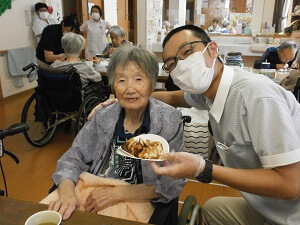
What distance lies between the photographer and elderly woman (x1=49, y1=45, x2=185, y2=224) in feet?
3.86

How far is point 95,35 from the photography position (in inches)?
206

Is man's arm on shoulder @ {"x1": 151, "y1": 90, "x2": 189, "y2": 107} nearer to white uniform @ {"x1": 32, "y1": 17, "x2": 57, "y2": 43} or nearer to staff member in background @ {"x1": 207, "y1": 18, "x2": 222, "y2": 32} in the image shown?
white uniform @ {"x1": 32, "y1": 17, "x2": 57, "y2": 43}

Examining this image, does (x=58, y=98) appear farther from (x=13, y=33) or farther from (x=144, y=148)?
(x=13, y=33)

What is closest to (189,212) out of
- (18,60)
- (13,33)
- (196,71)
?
(196,71)

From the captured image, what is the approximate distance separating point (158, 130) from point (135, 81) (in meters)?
0.25

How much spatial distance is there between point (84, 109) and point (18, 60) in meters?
2.59

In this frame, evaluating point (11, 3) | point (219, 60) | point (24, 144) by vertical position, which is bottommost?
point (24, 144)

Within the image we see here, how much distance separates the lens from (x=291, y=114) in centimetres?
95

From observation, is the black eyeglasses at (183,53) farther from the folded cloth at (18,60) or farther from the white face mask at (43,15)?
the white face mask at (43,15)

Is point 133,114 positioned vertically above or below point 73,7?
below

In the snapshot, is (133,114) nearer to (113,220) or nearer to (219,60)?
(219,60)

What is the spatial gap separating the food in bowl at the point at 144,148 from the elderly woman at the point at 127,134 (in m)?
0.24

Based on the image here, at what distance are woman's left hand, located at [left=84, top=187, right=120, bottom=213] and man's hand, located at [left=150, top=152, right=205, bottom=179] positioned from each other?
36 centimetres

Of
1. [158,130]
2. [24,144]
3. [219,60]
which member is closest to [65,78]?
[24,144]
